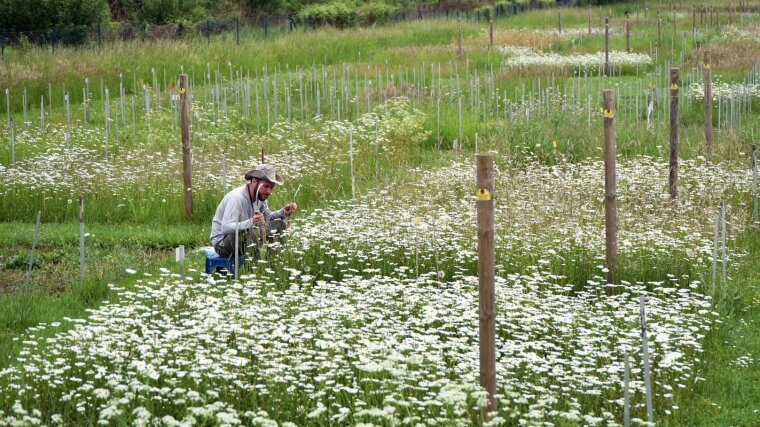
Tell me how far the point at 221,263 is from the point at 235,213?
1.59ft

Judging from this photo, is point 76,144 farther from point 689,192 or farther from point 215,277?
point 689,192

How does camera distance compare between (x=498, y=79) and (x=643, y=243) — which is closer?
(x=643, y=243)

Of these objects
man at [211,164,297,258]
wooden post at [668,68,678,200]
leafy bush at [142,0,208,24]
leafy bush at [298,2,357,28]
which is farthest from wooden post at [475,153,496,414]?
leafy bush at [298,2,357,28]

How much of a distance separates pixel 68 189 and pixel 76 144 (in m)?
2.85

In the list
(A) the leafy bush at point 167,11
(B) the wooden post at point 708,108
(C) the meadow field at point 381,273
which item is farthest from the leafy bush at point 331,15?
(B) the wooden post at point 708,108

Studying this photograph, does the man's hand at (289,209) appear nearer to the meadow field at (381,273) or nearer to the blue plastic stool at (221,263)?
the meadow field at (381,273)

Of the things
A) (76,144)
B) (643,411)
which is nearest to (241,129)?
(76,144)

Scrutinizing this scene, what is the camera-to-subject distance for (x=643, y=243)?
1048cm

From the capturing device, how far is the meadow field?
6.98 m

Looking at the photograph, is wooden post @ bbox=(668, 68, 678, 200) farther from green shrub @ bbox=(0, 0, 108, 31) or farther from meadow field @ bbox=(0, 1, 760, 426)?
green shrub @ bbox=(0, 0, 108, 31)

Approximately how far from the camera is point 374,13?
153ft

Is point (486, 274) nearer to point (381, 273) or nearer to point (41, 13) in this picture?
point (381, 273)

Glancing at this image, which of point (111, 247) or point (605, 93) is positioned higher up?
point (605, 93)

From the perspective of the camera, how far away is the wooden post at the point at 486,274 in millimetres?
6551
